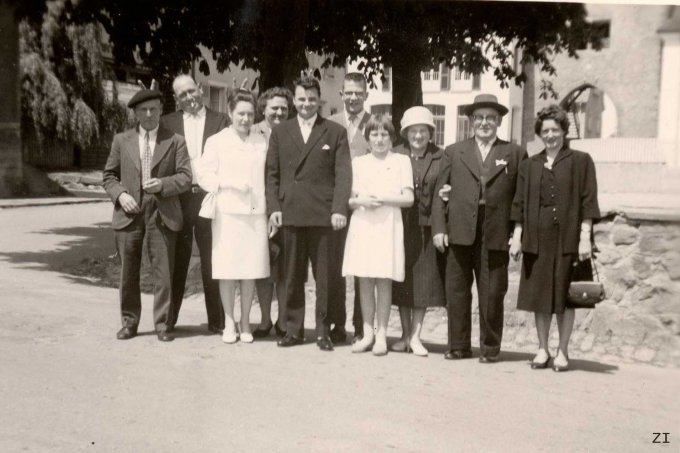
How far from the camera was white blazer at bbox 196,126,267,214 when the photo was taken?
18.5 feet

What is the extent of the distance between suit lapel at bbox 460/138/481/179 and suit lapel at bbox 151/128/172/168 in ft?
6.96

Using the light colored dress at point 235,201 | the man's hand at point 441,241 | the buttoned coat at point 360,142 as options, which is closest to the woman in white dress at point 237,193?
the light colored dress at point 235,201

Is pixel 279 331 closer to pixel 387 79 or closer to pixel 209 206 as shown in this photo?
pixel 209 206

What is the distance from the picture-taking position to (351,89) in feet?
19.1

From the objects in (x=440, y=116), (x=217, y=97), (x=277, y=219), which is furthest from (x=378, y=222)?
(x=440, y=116)

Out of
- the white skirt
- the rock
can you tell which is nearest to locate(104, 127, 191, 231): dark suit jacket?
the white skirt

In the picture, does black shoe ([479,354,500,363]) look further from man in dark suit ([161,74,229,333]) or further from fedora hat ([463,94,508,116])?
man in dark suit ([161,74,229,333])

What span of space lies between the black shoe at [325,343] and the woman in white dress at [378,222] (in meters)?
0.17

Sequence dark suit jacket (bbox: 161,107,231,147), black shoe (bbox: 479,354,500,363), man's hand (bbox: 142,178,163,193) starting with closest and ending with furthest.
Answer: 1. black shoe (bbox: 479,354,500,363)
2. man's hand (bbox: 142,178,163,193)
3. dark suit jacket (bbox: 161,107,231,147)

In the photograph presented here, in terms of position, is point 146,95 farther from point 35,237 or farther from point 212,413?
point 35,237

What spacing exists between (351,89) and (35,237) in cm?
A: 804

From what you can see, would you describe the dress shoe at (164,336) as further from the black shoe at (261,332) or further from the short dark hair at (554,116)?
the short dark hair at (554,116)

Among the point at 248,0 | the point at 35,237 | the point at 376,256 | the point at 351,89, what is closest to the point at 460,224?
the point at 376,256

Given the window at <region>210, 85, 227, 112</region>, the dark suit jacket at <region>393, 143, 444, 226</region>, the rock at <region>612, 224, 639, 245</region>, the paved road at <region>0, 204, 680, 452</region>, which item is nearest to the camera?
the paved road at <region>0, 204, 680, 452</region>
